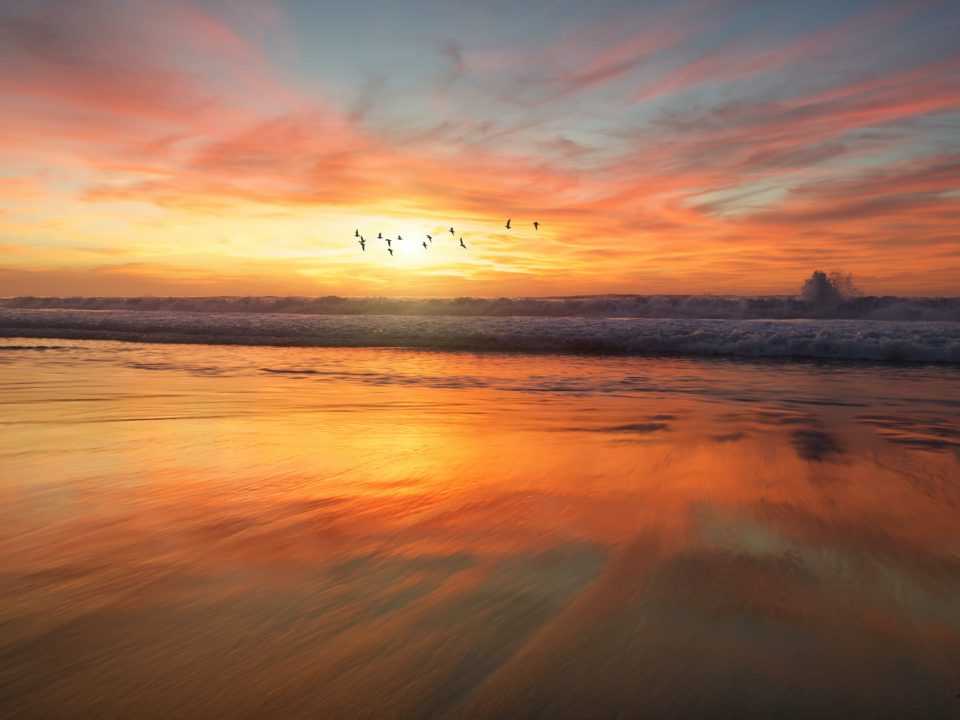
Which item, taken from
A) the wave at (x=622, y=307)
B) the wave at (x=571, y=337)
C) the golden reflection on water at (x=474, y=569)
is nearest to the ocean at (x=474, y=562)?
the golden reflection on water at (x=474, y=569)

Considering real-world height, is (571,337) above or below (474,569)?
above

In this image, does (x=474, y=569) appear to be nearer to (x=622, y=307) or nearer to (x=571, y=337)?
(x=571, y=337)

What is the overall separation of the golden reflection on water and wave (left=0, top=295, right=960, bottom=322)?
30.2m

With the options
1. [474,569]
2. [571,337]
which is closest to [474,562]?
[474,569]

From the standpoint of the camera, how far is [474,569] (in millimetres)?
2596

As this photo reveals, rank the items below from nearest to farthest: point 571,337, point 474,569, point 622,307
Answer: point 474,569, point 571,337, point 622,307

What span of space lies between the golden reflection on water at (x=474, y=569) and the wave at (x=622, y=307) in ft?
99.1

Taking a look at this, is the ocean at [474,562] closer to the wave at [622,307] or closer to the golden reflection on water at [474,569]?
the golden reflection on water at [474,569]

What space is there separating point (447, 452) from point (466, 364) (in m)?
7.74

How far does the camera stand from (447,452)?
484 centimetres

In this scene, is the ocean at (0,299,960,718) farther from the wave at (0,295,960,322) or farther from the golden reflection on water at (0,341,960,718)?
the wave at (0,295,960,322)

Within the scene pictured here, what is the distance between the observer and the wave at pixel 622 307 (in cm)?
3150

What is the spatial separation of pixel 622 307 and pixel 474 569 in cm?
3840

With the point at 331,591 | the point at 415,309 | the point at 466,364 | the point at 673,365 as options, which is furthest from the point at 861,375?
the point at 415,309
